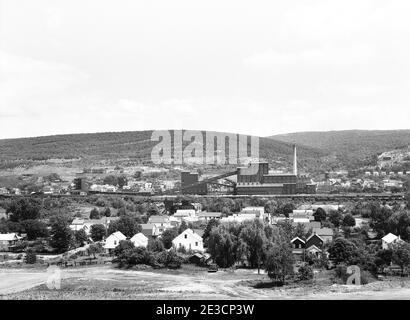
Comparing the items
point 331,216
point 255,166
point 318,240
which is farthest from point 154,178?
point 318,240

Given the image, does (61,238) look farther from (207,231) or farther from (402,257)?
(402,257)

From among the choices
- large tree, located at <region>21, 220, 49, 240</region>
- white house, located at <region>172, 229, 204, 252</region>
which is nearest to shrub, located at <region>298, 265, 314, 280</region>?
white house, located at <region>172, 229, 204, 252</region>

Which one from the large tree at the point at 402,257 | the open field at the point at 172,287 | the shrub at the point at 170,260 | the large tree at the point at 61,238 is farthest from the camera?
the large tree at the point at 61,238

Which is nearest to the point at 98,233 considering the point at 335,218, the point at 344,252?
the point at 335,218

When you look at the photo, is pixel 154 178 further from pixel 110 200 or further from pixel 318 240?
pixel 318 240

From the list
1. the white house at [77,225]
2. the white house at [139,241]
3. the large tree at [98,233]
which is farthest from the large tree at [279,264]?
the white house at [77,225]

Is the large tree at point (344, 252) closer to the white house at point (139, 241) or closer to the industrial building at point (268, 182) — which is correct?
the white house at point (139, 241)

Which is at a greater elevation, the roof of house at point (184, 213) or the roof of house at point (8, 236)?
the roof of house at point (184, 213)
